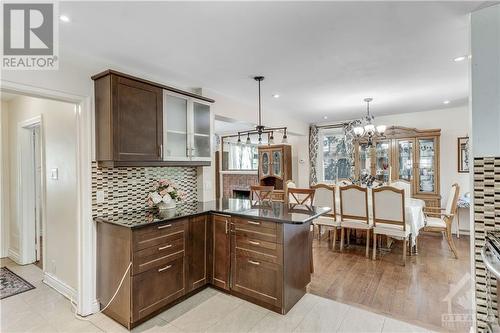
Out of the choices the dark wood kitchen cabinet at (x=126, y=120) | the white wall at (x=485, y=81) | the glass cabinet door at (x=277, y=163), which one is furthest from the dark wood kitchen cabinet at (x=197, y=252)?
the glass cabinet door at (x=277, y=163)

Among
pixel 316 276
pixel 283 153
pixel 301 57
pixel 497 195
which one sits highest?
pixel 301 57

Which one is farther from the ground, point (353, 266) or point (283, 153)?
point (283, 153)

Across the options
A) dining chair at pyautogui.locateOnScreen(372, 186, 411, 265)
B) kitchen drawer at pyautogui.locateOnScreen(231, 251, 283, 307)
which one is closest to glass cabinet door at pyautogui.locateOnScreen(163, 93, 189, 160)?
kitchen drawer at pyautogui.locateOnScreen(231, 251, 283, 307)

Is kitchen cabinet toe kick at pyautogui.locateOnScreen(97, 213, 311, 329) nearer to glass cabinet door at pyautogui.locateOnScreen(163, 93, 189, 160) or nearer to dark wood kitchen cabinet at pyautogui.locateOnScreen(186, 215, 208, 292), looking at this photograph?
dark wood kitchen cabinet at pyautogui.locateOnScreen(186, 215, 208, 292)

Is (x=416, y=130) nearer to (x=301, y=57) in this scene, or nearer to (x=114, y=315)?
(x=301, y=57)

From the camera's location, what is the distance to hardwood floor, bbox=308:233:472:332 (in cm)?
248

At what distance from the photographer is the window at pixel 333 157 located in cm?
657

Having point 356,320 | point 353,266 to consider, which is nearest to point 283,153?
point 353,266

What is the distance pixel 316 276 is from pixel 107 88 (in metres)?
3.21

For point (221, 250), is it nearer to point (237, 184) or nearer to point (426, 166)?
point (426, 166)

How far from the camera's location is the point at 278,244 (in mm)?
2396

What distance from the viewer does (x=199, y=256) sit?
9.26 feet

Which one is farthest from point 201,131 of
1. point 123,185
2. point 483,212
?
point 483,212

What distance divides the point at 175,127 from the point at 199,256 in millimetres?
1498
